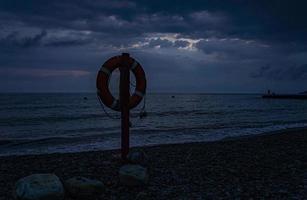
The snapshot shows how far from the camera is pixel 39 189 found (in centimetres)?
490

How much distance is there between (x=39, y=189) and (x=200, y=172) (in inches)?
146

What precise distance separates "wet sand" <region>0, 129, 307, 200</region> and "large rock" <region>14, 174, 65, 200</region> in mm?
822

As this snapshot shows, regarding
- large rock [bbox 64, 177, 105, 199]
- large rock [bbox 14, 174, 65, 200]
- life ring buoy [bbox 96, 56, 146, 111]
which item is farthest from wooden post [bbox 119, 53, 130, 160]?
large rock [bbox 14, 174, 65, 200]

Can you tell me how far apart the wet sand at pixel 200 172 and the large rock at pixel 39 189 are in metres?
0.82

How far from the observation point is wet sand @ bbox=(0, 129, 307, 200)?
582 cm

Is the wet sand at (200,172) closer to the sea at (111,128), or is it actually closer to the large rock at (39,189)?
the large rock at (39,189)

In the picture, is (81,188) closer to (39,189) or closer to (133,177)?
(39,189)

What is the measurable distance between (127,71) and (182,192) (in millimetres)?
3768

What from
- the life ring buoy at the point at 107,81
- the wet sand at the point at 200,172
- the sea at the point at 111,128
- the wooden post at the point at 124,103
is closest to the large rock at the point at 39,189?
the wet sand at the point at 200,172

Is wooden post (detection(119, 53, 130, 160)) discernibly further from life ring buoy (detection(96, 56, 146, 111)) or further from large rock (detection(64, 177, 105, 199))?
large rock (detection(64, 177, 105, 199))

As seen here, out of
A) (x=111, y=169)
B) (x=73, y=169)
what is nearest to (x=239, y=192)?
(x=111, y=169)

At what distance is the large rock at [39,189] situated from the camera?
4852 mm

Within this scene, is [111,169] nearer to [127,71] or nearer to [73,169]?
[73,169]

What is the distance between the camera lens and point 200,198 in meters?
5.51
